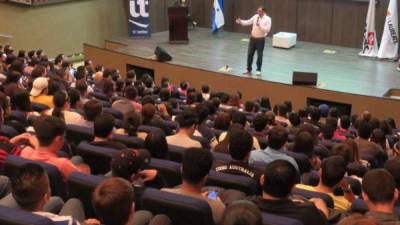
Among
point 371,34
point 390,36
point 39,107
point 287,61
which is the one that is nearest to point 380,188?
point 39,107

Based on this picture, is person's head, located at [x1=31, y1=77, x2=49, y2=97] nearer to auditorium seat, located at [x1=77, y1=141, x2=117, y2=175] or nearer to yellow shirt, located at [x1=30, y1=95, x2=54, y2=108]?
yellow shirt, located at [x1=30, y1=95, x2=54, y2=108]

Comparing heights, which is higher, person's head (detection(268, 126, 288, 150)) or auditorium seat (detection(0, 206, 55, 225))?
auditorium seat (detection(0, 206, 55, 225))

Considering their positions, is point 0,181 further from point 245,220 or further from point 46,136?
point 245,220

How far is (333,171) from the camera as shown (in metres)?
4.00

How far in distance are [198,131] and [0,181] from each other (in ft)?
10.1

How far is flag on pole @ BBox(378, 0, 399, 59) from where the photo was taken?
13555mm

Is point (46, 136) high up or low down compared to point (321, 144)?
up

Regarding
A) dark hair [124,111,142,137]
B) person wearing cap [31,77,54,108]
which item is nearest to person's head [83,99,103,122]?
dark hair [124,111,142,137]

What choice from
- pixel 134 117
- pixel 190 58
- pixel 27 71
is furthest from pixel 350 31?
pixel 134 117

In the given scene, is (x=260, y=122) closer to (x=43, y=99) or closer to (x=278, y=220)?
(x=43, y=99)

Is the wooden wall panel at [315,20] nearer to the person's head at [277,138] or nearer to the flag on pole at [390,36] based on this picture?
the flag on pole at [390,36]

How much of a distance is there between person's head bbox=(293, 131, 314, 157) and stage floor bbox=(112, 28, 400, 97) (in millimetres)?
5653

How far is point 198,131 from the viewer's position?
638cm

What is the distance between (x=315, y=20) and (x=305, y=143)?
10.8 meters
